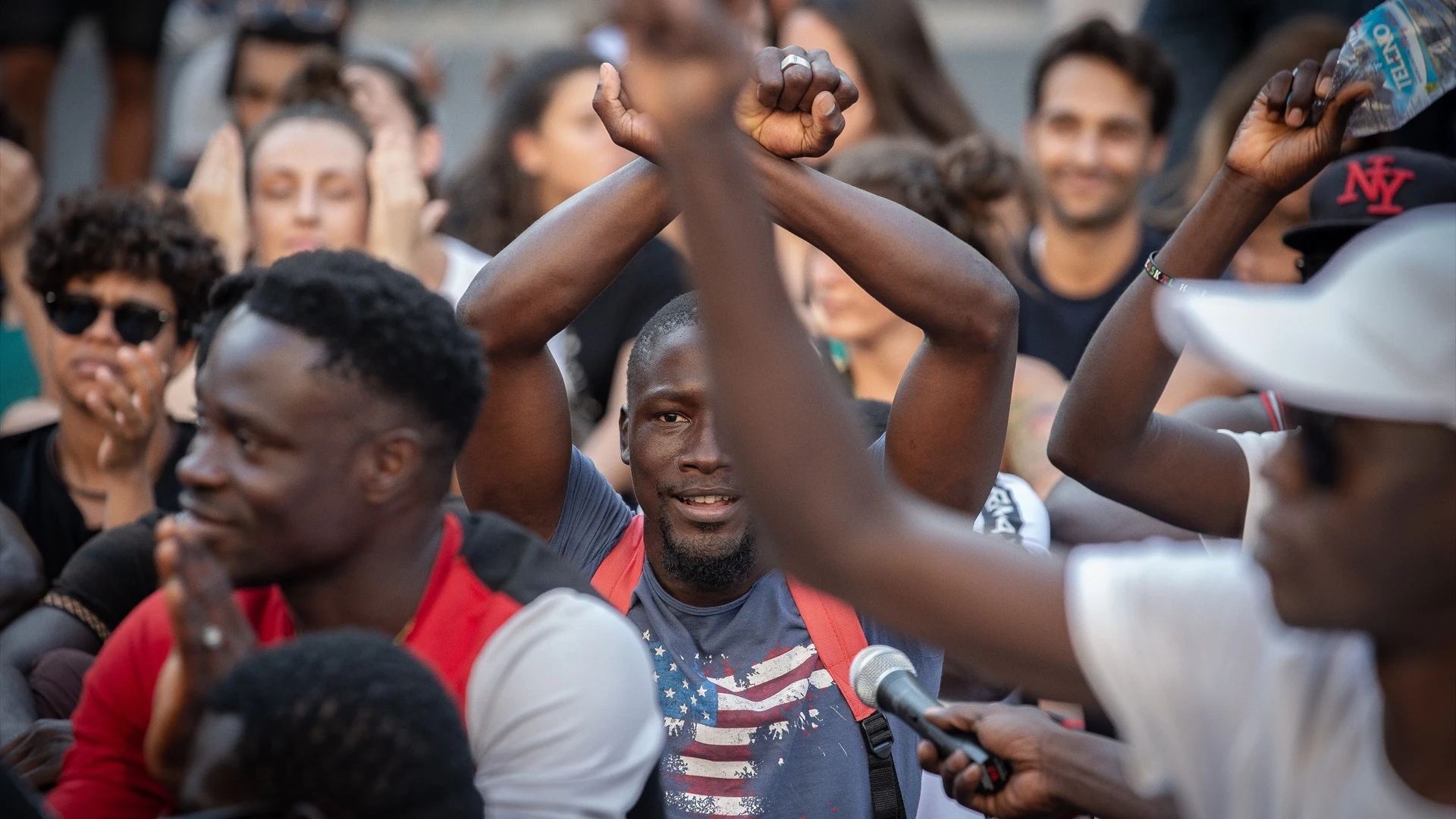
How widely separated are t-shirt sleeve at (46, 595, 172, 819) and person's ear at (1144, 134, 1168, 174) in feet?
13.9

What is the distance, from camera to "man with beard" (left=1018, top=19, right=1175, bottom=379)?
16.6 feet

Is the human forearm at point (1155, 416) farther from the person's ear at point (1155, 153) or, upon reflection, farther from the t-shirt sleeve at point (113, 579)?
the person's ear at point (1155, 153)

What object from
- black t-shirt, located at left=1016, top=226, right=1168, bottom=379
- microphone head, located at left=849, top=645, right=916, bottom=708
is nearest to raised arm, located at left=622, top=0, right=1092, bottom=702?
microphone head, located at left=849, top=645, right=916, bottom=708

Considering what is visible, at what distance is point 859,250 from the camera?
262 cm

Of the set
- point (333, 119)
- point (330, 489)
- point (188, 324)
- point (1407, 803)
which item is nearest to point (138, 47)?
point (333, 119)

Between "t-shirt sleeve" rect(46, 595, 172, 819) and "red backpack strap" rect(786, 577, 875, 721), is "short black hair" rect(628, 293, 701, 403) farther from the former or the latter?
"t-shirt sleeve" rect(46, 595, 172, 819)

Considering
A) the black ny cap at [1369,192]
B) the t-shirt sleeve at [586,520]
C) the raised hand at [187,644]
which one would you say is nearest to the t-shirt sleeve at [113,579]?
the t-shirt sleeve at [586,520]

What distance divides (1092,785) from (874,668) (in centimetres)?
41

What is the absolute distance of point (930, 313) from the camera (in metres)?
2.64

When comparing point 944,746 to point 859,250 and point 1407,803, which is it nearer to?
point 1407,803

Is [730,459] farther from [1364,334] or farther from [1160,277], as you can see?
[1364,334]

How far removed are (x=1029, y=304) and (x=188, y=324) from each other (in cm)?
262

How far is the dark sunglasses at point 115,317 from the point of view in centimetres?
401

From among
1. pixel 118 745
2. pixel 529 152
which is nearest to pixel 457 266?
pixel 529 152
